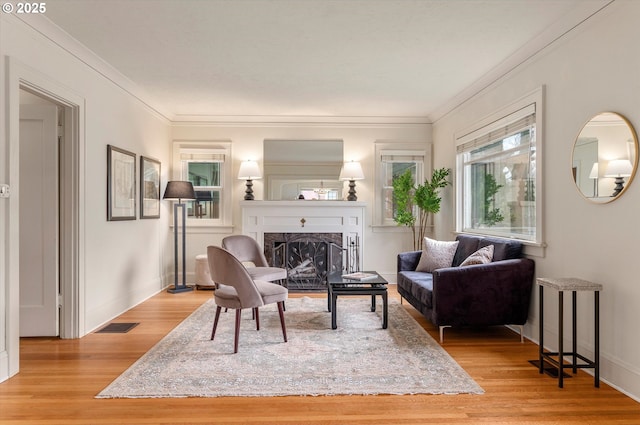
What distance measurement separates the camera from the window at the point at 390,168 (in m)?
6.32

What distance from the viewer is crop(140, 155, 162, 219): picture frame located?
511 centimetres

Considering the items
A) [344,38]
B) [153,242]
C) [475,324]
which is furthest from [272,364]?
[153,242]

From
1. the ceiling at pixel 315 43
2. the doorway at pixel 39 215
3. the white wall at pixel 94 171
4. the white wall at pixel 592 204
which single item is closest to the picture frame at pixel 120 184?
the white wall at pixel 94 171

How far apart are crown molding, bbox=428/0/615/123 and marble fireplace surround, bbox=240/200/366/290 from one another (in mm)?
2110

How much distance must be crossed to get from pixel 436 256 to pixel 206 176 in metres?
3.62

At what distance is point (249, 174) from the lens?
6.03m

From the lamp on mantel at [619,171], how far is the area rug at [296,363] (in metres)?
1.56

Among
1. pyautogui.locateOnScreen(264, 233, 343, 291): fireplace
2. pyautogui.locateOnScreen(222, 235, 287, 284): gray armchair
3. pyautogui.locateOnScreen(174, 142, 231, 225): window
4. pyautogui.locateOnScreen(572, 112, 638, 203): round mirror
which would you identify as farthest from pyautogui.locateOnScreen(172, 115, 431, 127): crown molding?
pyautogui.locateOnScreen(572, 112, 638, 203): round mirror

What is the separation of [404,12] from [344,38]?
61 cm

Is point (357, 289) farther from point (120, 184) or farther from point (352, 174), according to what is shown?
point (120, 184)

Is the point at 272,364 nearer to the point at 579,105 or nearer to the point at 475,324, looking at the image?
the point at 475,324

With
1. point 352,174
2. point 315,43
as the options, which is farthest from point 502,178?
point 315,43

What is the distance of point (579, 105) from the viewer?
301 cm

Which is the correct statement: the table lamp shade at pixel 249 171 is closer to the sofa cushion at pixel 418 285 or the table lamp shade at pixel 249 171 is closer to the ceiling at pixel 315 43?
the ceiling at pixel 315 43
